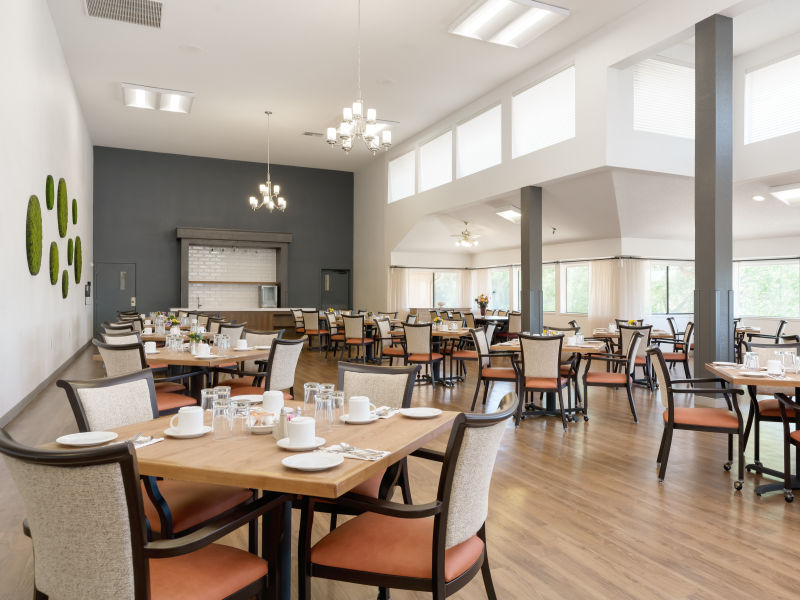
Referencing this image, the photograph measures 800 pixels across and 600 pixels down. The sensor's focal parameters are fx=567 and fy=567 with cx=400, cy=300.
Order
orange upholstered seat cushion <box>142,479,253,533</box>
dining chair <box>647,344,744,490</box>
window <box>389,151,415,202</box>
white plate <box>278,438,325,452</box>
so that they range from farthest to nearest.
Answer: window <box>389,151,415,202</box> → dining chair <box>647,344,744,490</box> → orange upholstered seat cushion <box>142,479,253,533</box> → white plate <box>278,438,325,452</box>

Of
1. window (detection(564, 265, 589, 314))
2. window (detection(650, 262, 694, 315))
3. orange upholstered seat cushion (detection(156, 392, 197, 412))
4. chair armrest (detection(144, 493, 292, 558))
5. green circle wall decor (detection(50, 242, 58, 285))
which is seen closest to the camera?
chair armrest (detection(144, 493, 292, 558))

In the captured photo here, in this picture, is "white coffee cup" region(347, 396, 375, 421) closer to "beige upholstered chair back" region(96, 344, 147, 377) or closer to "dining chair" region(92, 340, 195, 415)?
"dining chair" region(92, 340, 195, 415)

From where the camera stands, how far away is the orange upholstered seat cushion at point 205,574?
1.47 metres

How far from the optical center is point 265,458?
5.74 feet

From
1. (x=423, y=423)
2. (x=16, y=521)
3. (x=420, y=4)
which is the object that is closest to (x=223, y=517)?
(x=423, y=423)

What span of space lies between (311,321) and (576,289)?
5.99m

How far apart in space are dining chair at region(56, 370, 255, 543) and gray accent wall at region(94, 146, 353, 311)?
41.7ft

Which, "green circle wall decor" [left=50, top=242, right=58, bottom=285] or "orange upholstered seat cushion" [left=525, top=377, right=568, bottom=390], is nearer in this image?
"orange upholstered seat cushion" [left=525, top=377, right=568, bottom=390]

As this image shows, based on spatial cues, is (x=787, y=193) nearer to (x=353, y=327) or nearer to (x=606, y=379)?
(x=606, y=379)

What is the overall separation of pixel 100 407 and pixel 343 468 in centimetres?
130

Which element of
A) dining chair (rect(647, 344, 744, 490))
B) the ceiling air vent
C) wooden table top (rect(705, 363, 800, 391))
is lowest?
dining chair (rect(647, 344, 744, 490))

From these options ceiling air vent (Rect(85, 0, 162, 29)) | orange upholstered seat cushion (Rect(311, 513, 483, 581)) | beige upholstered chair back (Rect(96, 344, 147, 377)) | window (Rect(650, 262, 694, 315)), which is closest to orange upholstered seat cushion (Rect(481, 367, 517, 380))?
beige upholstered chair back (Rect(96, 344, 147, 377))

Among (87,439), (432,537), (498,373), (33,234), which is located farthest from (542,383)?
(33,234)

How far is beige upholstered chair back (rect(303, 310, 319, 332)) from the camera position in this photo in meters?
11.4
